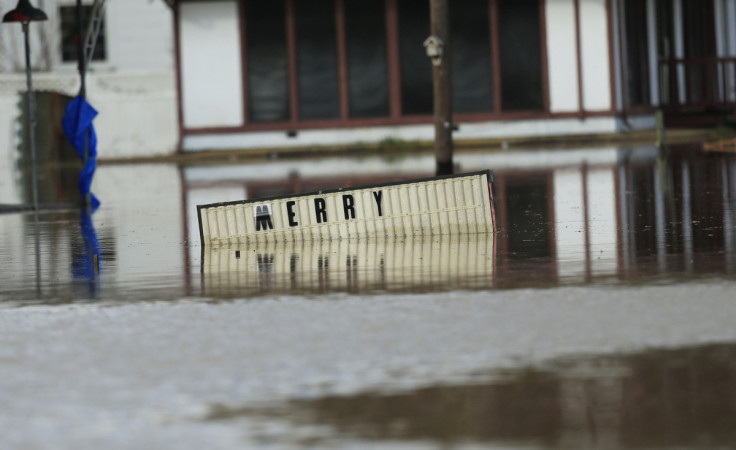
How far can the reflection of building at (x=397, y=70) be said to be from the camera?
3728 centimetres

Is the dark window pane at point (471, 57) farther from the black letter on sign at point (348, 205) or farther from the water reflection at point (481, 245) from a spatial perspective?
the black letter on sign at point (348, 205)

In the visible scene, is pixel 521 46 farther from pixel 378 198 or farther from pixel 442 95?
pixel 378 198

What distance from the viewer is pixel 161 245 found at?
17172 millimetres

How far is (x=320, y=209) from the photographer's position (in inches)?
657

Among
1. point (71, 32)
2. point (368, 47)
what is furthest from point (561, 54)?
point (71, 32)

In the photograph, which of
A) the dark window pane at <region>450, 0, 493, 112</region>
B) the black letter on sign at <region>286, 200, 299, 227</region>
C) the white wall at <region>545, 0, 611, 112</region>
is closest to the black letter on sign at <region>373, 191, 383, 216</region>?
the black letter on sign at <region>286, 200, 299, 227</region>

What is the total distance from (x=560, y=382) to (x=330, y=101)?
98.1 feet

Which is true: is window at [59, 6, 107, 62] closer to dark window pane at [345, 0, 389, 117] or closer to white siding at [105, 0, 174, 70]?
white siding at [105, 0, 174, 70]

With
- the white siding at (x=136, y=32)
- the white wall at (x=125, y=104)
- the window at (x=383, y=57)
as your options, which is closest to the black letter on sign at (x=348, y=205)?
the window at (x=383, y=57)

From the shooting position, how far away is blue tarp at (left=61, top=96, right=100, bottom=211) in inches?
917

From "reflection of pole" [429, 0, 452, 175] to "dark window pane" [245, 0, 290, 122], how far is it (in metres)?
12.9

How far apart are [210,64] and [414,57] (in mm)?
4932

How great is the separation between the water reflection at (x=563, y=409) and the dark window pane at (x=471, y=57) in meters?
28.7

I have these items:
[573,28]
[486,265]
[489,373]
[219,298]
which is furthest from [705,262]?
[573,28]
